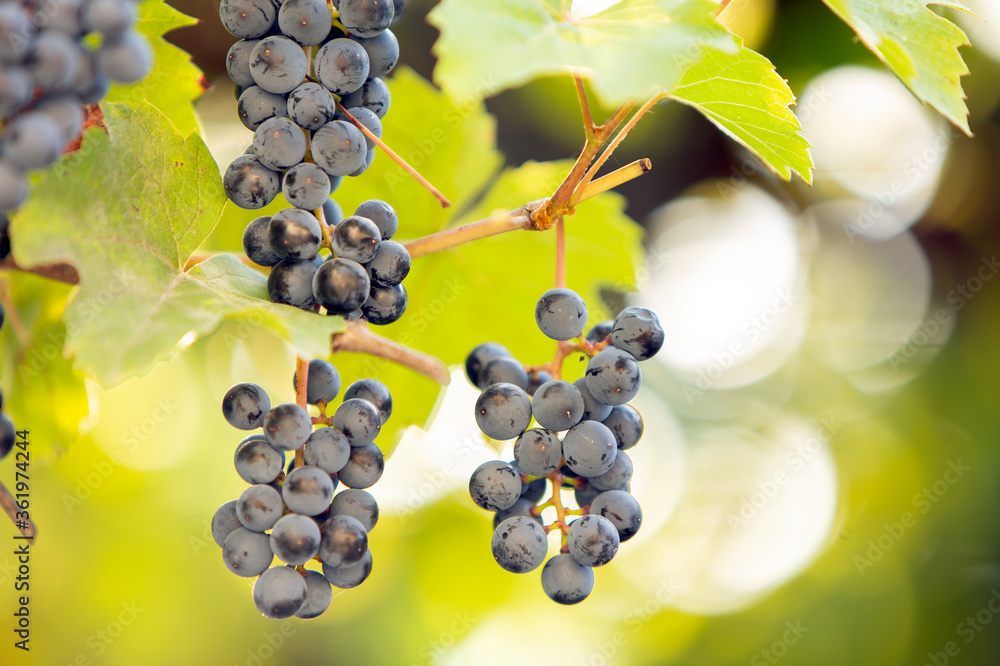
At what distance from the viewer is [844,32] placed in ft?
7.13

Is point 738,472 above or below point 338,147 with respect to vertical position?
below

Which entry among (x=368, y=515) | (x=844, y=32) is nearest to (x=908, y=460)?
(x=844, y=32)

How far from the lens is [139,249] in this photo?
1.67 feet

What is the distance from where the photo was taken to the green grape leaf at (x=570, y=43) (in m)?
0.42

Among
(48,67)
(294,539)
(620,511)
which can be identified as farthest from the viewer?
(620,511)

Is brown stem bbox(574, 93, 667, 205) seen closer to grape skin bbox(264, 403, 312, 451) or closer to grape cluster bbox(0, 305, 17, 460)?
grape skin bbox(264, 403, 312, 451)

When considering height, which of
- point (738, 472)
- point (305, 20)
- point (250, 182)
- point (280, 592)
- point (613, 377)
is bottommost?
point (738, 472)

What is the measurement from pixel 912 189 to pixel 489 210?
1.88m

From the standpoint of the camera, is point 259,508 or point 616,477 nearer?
point 259,508

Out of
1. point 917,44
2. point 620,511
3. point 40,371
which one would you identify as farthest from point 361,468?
point 917,44

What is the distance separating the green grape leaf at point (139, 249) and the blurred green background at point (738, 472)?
4.00 feet

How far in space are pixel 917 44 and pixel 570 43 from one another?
0.35 meters

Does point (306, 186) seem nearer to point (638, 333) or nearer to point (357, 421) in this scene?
point (357, 421)

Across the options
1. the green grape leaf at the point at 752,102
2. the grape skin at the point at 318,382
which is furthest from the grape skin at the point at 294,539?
the green grape leaf at the point at 752,102
